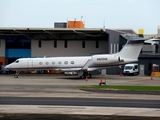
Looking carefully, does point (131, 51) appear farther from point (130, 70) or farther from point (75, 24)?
point (75, 24)

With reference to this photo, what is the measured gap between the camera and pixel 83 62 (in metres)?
60.4

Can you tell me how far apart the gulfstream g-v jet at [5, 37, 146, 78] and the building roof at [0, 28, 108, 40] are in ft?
37.4

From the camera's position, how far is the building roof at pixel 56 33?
243ft

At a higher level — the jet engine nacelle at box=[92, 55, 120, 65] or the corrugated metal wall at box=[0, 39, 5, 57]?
the corrugated metal wall at box=[0, 39, 5, 57]

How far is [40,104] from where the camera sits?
76.4 feet

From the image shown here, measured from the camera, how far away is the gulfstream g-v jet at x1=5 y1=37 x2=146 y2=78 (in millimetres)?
59600

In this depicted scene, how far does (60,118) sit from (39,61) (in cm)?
4412

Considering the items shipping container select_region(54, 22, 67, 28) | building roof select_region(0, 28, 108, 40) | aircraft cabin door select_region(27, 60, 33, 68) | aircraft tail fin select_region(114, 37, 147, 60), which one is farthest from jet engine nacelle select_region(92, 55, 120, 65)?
shipping container select_region(54, 22, 67, 28)

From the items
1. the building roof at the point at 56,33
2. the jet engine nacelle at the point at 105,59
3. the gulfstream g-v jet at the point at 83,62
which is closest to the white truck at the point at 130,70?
the building roof at the point at 56,33

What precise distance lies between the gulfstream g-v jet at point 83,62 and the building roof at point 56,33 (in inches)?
449

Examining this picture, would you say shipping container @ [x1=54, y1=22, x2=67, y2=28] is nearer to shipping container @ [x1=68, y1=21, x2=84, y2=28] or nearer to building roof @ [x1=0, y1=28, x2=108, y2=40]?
shipping container @ [x1=68, y1=21, x2=84, y2=28]

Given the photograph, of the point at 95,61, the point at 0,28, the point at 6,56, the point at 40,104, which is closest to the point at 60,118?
the point at 40,104

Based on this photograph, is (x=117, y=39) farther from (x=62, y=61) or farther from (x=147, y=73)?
(x=62, y=61)

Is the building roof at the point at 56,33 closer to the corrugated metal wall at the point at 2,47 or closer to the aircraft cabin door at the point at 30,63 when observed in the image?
the corrugated metal wall at the point at 2,47
